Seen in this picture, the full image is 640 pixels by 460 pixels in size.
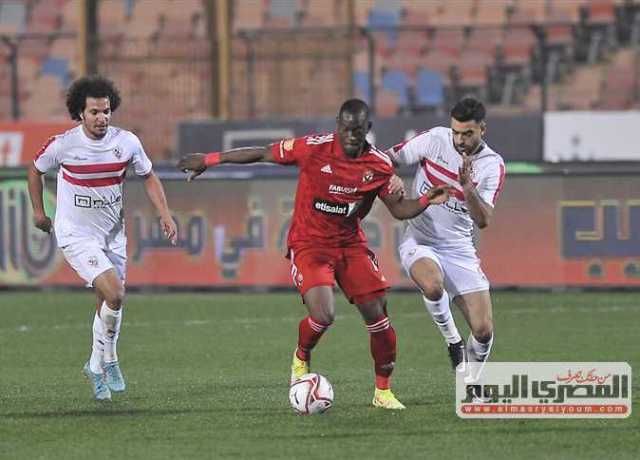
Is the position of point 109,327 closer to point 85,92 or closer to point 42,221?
point 42,221

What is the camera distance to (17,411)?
9820 millimetres

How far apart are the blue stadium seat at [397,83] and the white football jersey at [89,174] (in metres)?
13.8

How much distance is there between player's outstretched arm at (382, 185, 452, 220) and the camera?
945 cm

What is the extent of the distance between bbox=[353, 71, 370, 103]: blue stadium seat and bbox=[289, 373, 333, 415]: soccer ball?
14.4 meters

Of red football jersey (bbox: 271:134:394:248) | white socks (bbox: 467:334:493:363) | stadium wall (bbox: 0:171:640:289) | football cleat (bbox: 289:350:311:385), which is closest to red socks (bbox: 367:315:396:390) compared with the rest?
football cleat (bbox: 289:350:311:385)

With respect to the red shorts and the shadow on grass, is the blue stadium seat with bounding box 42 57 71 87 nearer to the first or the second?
the shadow on grass

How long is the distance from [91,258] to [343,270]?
1872 mm

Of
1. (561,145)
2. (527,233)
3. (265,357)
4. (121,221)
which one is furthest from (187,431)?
(561,145)

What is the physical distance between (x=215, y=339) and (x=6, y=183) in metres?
5.77

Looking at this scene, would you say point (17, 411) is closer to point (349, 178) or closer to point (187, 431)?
point (187, 431)

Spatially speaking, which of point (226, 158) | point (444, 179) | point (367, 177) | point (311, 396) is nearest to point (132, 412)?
point (311, 396)

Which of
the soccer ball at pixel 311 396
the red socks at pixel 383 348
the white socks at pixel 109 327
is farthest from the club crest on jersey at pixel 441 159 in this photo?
the white socks at pixel 109 327

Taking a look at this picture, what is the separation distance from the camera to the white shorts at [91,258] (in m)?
10.4

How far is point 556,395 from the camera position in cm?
928
